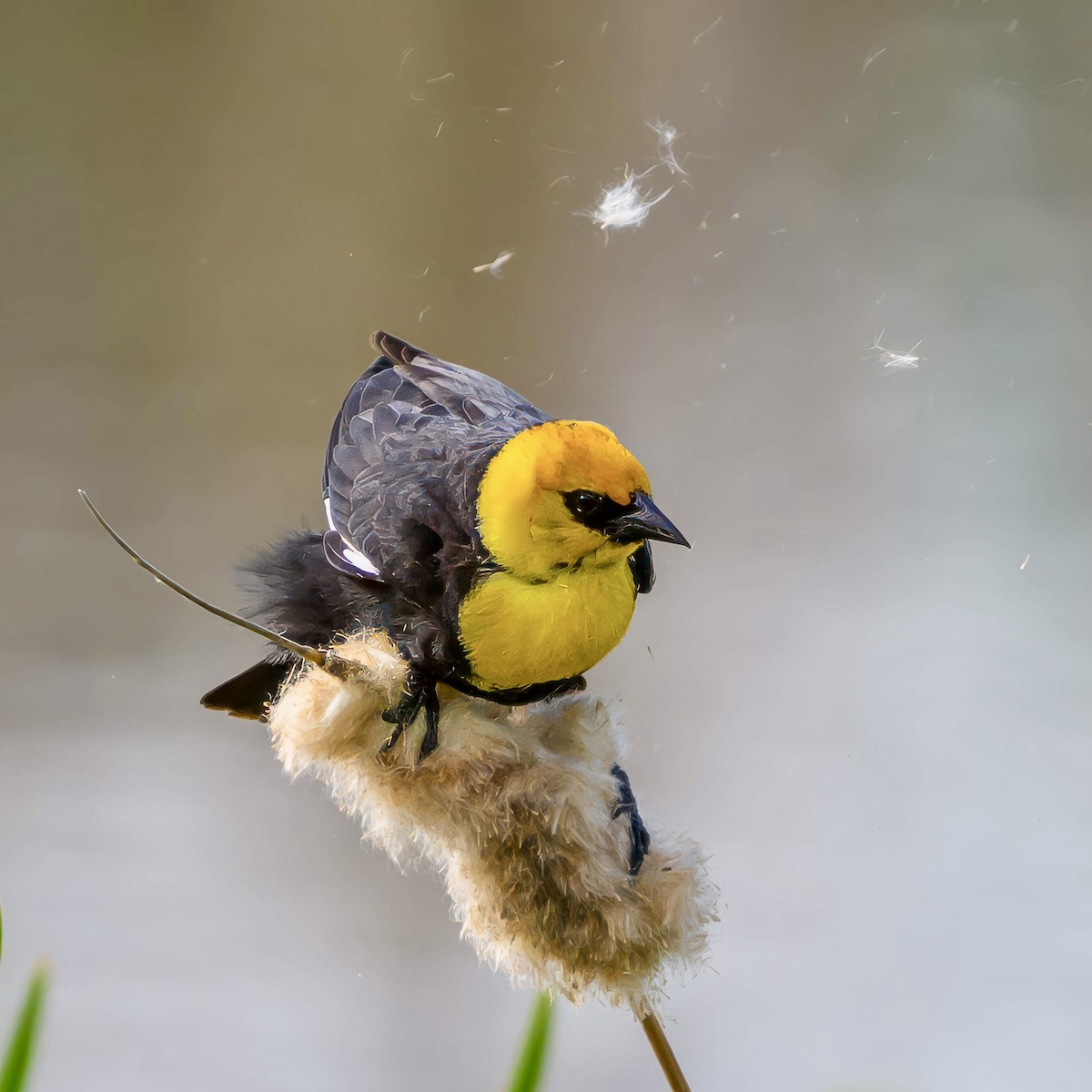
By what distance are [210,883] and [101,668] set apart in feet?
1.04

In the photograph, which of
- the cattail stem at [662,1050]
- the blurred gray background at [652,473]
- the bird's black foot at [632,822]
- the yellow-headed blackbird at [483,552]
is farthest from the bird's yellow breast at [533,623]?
the blurred gray background at [652,473]

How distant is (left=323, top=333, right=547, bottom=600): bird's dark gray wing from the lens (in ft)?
2.23

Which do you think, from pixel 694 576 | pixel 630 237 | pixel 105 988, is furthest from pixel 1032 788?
pixel 105 988

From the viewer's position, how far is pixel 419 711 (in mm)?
655

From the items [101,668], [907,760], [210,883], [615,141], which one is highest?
[615,141]

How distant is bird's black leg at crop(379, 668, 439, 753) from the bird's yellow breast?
0.03 m

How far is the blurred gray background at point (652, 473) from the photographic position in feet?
3.62

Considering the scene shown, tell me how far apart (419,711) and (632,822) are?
16 centimetres

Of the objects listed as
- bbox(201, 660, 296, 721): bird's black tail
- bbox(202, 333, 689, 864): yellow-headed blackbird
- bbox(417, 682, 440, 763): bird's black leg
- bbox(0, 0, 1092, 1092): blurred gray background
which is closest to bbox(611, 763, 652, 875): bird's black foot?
bbox(202, 333, 689, 864): yellow-headed blackbird

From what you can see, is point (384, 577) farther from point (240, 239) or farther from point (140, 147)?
point (140, 147)

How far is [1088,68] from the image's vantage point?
1095 mm

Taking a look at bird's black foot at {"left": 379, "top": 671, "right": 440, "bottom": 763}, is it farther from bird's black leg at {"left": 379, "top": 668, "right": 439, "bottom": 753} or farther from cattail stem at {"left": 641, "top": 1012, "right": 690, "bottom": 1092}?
cattail stem at {"left": 641, "top": 1012, "right": 690, "bottom": 1092}

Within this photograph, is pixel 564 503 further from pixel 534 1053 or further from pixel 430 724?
pixel 534 1053

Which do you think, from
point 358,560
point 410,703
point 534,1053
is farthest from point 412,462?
point 534,1053
